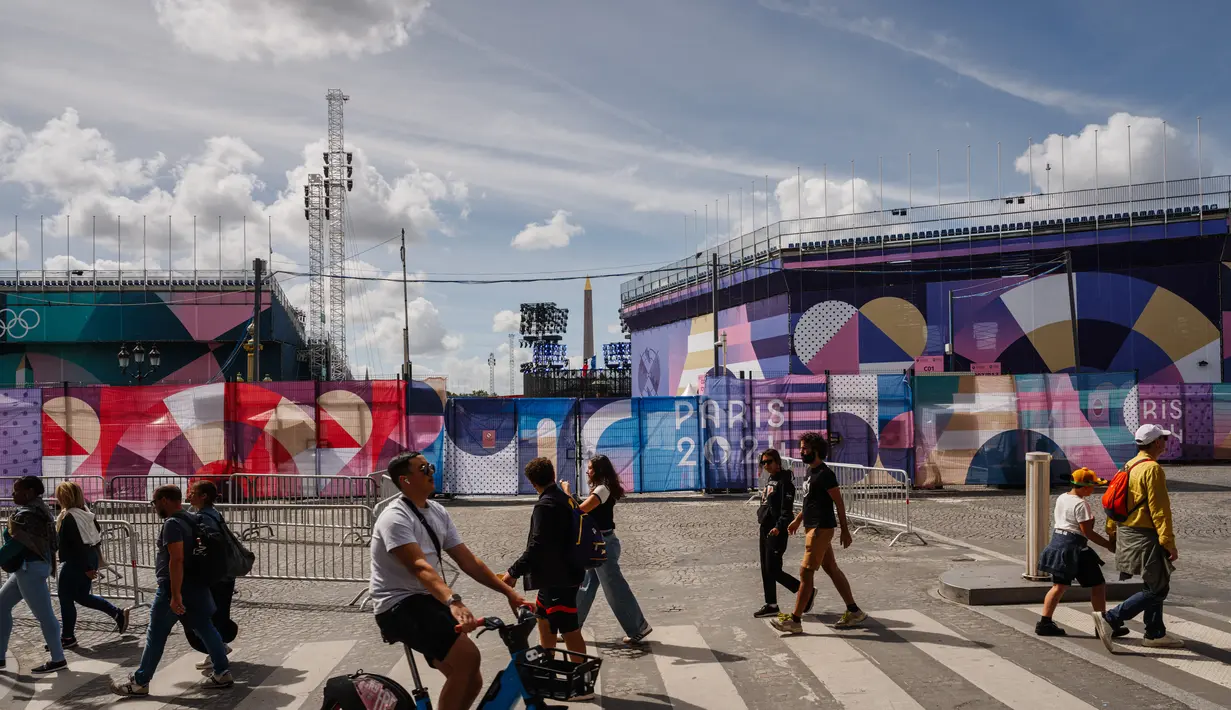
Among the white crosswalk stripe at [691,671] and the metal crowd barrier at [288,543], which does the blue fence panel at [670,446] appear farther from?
the white crosswalk stripe at [691,671]

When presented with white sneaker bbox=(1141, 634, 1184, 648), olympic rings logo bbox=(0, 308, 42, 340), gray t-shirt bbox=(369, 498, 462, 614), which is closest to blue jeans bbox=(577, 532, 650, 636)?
gray t-shirt bbox=(369, 498, 462, 614)

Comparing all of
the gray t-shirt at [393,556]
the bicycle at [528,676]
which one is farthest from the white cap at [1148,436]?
the gray t-shirt at [393,556]

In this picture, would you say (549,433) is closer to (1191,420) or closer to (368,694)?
(368,694)

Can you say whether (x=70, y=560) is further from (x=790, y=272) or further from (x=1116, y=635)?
(x=790, y=272)

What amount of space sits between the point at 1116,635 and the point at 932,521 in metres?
8.17

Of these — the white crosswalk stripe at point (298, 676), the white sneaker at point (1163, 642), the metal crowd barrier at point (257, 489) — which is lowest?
the white crosswalk stripe at point (298, 676)

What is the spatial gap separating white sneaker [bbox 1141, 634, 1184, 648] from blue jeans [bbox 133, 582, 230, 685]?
707 cm

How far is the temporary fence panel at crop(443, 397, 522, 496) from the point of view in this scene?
18984 millimetres

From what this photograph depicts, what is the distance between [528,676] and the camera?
4254 mm

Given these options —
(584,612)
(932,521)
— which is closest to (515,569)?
(584,612)

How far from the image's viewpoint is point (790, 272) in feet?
139

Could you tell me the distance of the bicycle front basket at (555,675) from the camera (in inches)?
163

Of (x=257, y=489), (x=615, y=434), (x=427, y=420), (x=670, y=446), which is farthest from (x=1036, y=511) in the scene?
(x=257, y=489)

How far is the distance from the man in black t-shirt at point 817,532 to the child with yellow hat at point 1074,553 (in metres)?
1.57
